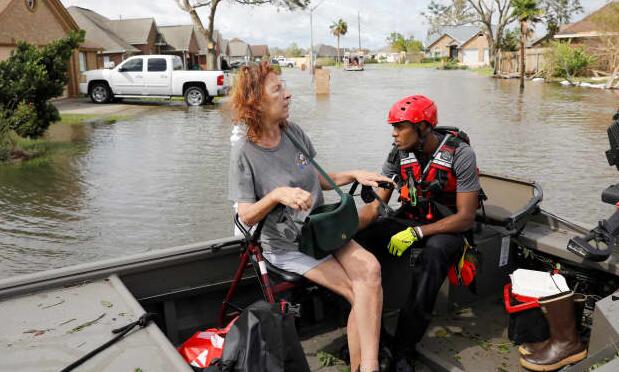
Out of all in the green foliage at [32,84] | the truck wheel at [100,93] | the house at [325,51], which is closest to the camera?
the green foliage at [32,84]

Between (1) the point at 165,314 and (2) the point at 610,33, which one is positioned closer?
(1) the point at 165,314

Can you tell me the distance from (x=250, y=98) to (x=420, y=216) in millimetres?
1372

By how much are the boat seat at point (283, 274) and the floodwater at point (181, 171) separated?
375cm

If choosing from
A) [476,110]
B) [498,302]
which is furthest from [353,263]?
[476,110]

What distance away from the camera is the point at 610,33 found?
31.6 m

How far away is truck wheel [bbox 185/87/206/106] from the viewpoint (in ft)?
71.4

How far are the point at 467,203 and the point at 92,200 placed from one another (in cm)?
663

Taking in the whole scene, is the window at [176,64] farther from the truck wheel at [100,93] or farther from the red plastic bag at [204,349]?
the red plastic bag at [204,349]

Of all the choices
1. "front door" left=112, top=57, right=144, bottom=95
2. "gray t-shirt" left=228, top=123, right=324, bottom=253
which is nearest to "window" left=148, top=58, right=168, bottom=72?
"front door" left=112, top=57, right=144, bottom=95

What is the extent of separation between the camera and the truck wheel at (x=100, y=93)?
22.4 m

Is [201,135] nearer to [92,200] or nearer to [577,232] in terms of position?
[92,200]

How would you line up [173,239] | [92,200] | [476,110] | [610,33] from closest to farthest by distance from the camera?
[173,239] < [92,200] < [476,110] < [610,33]

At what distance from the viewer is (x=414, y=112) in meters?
3.53

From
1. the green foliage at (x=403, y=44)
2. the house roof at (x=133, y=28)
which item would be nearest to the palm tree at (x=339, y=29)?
the green foliage at (x=403, y=44)
